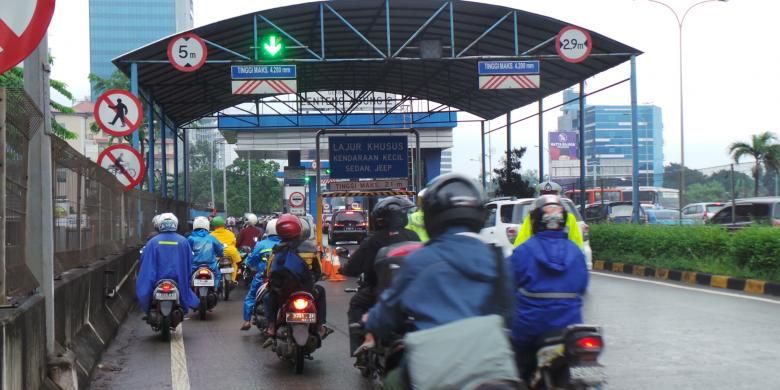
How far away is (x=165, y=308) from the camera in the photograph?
9789mm

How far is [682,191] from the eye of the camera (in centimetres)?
2527

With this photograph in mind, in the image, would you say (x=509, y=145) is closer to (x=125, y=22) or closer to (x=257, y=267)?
(x=257, y=267)

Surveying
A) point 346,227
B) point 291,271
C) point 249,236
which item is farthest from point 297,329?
point 346,227

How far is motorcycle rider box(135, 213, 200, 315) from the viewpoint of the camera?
9930 mm

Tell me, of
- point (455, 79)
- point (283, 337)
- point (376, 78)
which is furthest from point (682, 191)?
point (283, 337)

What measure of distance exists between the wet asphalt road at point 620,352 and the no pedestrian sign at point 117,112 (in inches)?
121

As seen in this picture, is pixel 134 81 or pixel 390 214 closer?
pixel 390 214

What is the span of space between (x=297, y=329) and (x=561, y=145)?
85.0 meters

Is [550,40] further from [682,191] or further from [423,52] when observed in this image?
[682,191]

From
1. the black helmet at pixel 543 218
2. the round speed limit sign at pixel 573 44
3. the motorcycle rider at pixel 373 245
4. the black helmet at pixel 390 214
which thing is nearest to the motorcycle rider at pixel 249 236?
the round speed limit sign at pixel 573 44

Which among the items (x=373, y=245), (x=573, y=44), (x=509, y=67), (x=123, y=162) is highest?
(x=573, y=44)

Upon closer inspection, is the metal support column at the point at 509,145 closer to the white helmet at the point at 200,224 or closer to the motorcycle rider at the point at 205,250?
the white helmet at the point at 200,224

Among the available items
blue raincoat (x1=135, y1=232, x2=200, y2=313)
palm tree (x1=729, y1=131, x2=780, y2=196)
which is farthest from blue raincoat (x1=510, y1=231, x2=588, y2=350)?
palm tree (x1=729, y1=131, x2=780, y2=196)

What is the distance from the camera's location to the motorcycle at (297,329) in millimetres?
7715
